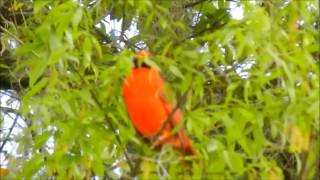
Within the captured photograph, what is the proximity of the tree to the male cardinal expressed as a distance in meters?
0.03

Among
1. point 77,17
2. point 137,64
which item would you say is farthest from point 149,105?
point 77,17

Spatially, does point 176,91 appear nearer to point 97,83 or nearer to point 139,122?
point 139,122

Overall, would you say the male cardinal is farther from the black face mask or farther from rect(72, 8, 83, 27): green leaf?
rect(72, 8, 83, 27): green leaf

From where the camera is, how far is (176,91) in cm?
183

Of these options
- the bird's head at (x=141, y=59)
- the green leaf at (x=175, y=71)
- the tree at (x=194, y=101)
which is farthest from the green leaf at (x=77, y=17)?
the green leaf at (x=175, y=71)

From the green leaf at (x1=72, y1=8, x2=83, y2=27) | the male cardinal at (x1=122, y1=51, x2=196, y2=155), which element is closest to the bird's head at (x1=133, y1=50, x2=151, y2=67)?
Result: the male cardinal at (x1=122, y1=51, x2=196, y2=155)

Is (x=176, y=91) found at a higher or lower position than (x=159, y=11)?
lower

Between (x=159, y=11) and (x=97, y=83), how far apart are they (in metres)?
0.44

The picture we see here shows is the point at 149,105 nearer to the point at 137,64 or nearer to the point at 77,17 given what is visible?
the point at 137,64

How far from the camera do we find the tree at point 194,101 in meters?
1.78

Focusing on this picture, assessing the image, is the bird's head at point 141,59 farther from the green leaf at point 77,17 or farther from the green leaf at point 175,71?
the green leaf at point 77,17

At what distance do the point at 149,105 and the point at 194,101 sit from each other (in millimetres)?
167

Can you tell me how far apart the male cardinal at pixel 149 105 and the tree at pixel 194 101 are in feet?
0.10

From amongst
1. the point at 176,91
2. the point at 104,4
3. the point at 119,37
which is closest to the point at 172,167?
the point at 176,91
